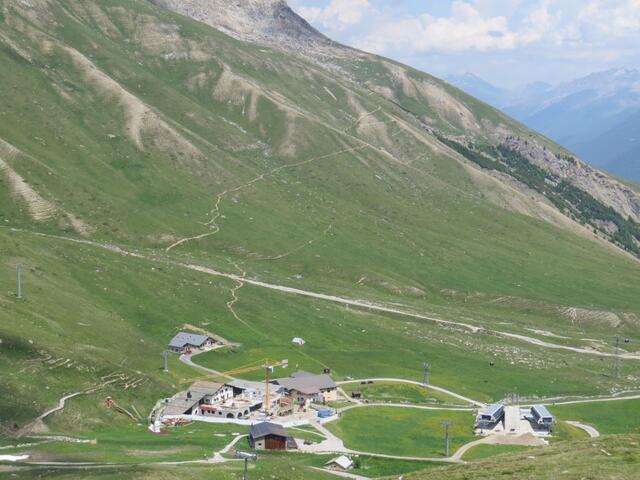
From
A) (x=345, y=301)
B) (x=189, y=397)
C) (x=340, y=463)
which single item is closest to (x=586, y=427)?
(x=340, y=463)

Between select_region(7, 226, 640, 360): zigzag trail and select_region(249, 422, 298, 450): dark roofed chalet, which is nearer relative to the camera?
select_region(249, 422, 298, 450): dark roofed chalet

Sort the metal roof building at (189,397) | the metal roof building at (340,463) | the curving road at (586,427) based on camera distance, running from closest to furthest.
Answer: the metal roof building at (340,463), the metal roof building at (189,397), the curving road at (586,427)

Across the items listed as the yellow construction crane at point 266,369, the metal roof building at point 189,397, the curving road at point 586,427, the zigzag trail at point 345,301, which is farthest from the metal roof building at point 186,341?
the curving road at point 586,427

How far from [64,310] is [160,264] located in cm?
4732

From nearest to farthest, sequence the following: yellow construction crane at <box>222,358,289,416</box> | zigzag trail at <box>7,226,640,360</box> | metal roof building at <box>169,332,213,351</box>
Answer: yellow construction crane at <box>222,358,289,416</box>, metal roof building at <box>169,332,213,351</box>, zigzag trail at <box>7,226,640,360</box>

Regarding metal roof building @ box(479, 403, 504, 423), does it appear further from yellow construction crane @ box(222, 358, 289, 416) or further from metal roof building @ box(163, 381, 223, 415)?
metal roof building @ box(163, 381, 223, 415)

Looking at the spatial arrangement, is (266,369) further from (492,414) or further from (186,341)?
(492,414)

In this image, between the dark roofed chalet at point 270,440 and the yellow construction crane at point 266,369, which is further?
the yellow construction crane at point 266,369

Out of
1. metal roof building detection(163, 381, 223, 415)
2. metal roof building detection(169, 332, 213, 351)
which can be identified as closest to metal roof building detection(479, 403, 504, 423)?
metal roof building detection(163, 381, 223, 415)

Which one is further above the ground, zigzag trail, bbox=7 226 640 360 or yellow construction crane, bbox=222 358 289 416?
zigzag trail, bbox=7 226 640 360

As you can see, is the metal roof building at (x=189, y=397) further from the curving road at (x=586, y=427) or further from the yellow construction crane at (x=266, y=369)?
the curving road at (x=586, y=427)

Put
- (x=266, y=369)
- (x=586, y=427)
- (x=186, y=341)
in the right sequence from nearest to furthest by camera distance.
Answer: (x=586, y=427), (x=266, y=369), (x=186, y=341)

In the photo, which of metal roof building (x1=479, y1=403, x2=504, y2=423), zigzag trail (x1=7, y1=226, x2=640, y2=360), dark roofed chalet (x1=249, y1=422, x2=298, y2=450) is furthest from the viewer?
zigzag trail (x1=7, y1=226, x2=640, y2=360)

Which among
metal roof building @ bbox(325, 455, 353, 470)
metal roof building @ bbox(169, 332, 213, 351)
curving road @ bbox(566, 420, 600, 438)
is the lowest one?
curving road @ bbox(566, 420, 600, 438)
